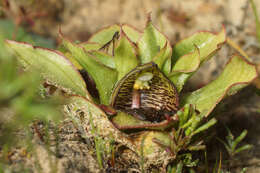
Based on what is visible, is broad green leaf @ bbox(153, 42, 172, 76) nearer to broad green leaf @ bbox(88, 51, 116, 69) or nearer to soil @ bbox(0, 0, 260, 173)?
broad green leaf @ bbox(88, 51, 116, 69)

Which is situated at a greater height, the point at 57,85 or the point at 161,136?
the point at 57,85

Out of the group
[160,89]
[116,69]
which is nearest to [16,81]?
[116,69]

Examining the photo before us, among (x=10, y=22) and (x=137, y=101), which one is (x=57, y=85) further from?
(x=10, y=22)

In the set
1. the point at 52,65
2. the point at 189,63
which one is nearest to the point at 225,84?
the point at 189,63

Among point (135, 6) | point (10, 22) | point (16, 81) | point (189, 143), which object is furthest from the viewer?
point (135, 6)

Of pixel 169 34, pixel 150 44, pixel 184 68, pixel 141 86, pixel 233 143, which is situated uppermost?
pixel 169 34

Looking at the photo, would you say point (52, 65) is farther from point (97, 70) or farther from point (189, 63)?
point (189, 63)
